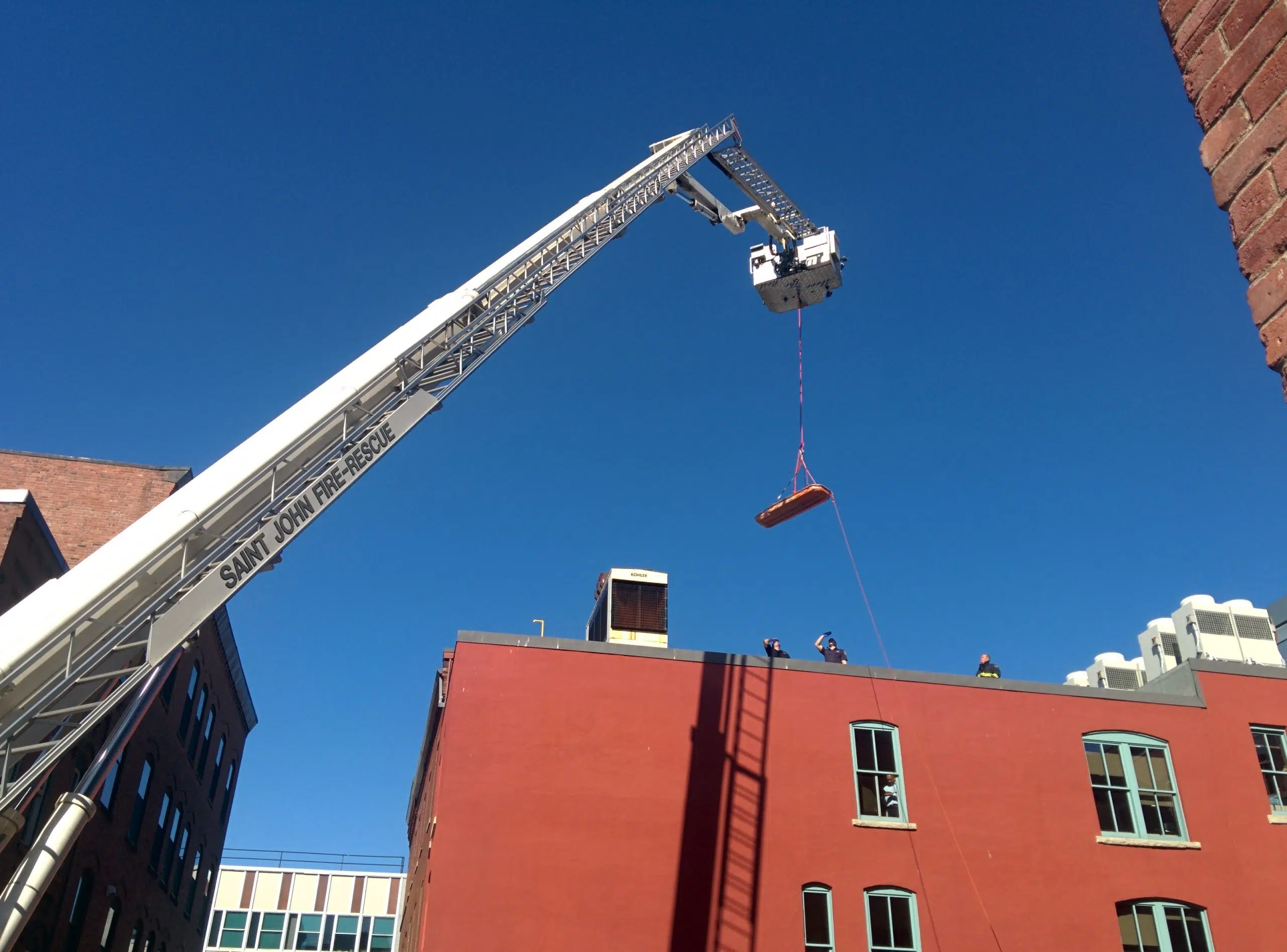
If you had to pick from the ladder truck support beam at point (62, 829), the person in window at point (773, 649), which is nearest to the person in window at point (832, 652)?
the person in window at point (773, 649)

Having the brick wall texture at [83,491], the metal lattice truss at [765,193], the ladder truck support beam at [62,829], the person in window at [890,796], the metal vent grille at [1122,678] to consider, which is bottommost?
the ladder truck support beam at [62,829]

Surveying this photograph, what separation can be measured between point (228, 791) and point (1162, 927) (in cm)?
3365

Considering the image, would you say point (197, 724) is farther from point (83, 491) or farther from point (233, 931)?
point (233, 931)

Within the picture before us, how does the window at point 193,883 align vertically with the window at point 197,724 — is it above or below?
below

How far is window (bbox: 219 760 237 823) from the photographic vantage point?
39.7 metres

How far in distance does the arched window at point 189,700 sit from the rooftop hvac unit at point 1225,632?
2867 centimetres

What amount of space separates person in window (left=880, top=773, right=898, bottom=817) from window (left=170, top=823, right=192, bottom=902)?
23783 millimetres

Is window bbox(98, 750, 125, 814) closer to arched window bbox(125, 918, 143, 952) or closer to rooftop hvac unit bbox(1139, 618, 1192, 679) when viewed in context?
arched window bbox(125, 918, 143, 952)

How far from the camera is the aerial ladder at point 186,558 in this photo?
8711mm

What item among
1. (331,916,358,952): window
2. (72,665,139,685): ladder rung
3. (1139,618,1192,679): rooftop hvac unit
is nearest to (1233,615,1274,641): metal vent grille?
(1139,618,1192,679): rooftop hvac unit

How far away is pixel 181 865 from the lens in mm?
33844

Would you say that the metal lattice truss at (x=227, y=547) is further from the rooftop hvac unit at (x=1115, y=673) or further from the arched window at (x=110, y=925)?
the rooftop hvac unit at (x=1115, y=673)

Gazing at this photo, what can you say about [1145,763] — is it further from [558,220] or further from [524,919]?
[558,220]

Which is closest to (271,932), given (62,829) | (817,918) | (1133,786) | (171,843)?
(171,843)
